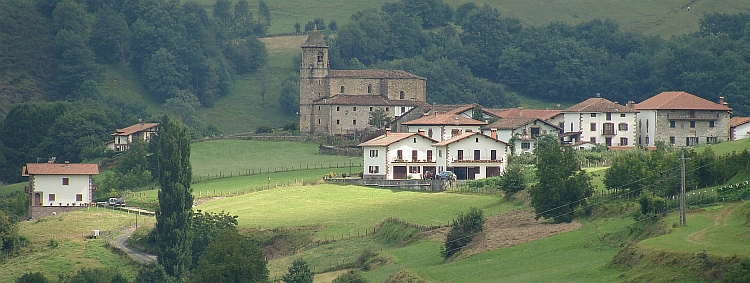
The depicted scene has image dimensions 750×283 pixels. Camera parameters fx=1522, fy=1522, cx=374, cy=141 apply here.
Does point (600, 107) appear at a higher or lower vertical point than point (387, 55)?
lower

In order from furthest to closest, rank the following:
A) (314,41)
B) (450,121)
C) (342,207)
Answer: (314,41) → (450,121) → (342,207)

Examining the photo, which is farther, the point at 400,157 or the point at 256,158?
the point at 256,158

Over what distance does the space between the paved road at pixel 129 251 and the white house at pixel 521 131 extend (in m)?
28.4

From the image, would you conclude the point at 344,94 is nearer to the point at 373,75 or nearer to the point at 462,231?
the point at 373,75

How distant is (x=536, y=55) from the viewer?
6732 inches

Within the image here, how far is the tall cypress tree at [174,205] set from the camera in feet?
246

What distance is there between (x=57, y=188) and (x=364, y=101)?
38626 mm

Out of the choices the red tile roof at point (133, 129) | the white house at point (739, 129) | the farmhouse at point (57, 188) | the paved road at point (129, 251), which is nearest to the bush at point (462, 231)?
the paved road at point (129, 251)

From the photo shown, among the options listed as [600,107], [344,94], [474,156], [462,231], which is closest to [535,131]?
[600,107]

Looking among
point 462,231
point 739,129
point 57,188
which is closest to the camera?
point 462,231

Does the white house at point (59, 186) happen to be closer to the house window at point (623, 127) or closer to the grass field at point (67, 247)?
the grass field at point (67, 247)

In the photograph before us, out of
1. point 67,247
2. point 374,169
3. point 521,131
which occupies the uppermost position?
point 521,131

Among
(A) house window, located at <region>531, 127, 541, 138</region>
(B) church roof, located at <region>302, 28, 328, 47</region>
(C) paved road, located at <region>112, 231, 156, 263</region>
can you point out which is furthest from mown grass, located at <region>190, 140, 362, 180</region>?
(C) paved road, located at <region>112, 231, 156, 263</region>

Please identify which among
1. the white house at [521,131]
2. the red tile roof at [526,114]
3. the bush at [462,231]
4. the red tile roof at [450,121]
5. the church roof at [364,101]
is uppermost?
the church roof at [364,101]
